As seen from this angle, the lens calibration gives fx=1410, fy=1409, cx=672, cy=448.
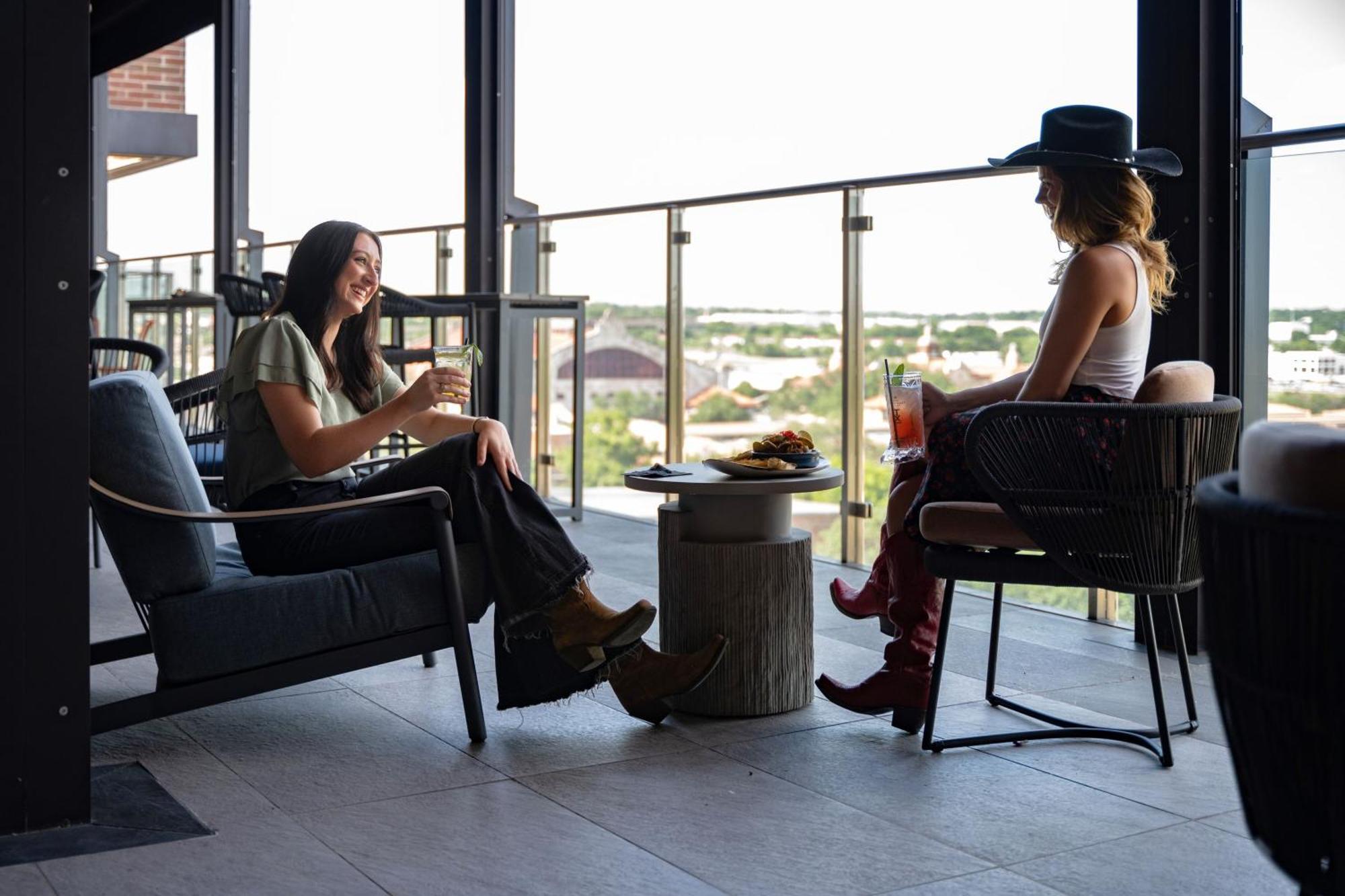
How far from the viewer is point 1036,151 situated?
107 inches

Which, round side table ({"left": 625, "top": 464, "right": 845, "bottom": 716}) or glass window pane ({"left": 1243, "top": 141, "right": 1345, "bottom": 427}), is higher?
glass window pane ({"left": 1243, "top": 141, "right": 1345, "bottom": 427})

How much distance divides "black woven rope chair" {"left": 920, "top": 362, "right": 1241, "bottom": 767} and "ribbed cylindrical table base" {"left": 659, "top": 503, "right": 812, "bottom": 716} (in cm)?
39

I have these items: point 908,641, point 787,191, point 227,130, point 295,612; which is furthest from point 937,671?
point 227,130

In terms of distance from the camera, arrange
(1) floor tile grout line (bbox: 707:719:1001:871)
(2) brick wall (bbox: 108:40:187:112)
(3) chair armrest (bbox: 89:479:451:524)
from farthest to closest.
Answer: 1. (2) brick wall (bbox: 108:40:187:112)
2. (3) chair armrest (bbox: 89:479:451:524)
3. (1) floor tile grout line (bbox: 707:719:1001:871)

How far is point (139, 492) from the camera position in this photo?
242 centimetres

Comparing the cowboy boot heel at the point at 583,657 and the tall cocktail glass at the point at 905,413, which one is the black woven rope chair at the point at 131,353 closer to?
the cowboy boot heel at the point at 583,657

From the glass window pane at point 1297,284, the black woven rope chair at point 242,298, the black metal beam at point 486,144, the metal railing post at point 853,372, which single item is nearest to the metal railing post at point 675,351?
the metal railing post at point 853,372

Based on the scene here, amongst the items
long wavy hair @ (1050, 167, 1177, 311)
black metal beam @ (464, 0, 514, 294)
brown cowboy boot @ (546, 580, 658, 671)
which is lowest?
brown cowboy boot @ (546, 580, 658, 671)

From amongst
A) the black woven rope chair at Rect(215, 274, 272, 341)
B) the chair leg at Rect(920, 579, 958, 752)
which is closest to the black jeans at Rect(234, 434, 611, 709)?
the chair leg at Rect(920, 579, 958, 752)

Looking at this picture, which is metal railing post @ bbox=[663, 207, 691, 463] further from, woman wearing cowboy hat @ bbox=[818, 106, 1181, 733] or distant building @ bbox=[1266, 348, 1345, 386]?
woman wearing cowboy hat @ bbox=[818, 106, 1181, 733]

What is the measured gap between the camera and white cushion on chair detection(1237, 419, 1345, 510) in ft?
4.17

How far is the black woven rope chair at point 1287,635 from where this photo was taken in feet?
4.19

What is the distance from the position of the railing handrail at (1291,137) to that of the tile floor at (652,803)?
1.29 metres

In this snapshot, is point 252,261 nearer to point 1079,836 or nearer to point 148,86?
point 148,86
